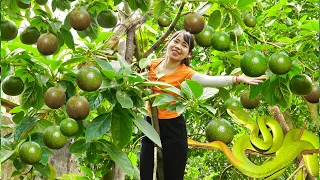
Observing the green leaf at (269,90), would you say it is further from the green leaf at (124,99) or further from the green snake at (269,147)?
the green leaf at (124,99)

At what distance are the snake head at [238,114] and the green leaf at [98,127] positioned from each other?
25.9 inches

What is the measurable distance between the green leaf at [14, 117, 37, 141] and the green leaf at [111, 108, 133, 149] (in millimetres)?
297

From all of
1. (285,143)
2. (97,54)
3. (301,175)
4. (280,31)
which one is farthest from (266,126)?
(97,54)

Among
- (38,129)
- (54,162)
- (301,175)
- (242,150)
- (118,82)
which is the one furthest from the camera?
(54,162)

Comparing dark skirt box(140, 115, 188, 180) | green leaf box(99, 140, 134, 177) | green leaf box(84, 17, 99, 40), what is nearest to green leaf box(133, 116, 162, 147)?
green leaf box(99, 140, 134, 177)

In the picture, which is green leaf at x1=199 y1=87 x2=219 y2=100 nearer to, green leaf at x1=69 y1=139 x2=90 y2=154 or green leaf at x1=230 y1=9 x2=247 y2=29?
green leaf at x1=230 y1=9 x2=247 y2=29

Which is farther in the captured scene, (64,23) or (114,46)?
(114,46)

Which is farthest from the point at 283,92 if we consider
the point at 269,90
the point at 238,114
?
the point at 238,114

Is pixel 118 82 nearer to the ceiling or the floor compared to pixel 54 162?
nearer to the ceiling

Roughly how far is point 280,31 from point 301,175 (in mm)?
702

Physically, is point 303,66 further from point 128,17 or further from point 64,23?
point 64,23

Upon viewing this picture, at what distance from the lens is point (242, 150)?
220 cm

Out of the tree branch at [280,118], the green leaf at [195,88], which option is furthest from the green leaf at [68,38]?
the tree branch at [280,118]

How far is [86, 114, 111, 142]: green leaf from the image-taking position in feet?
4.45
